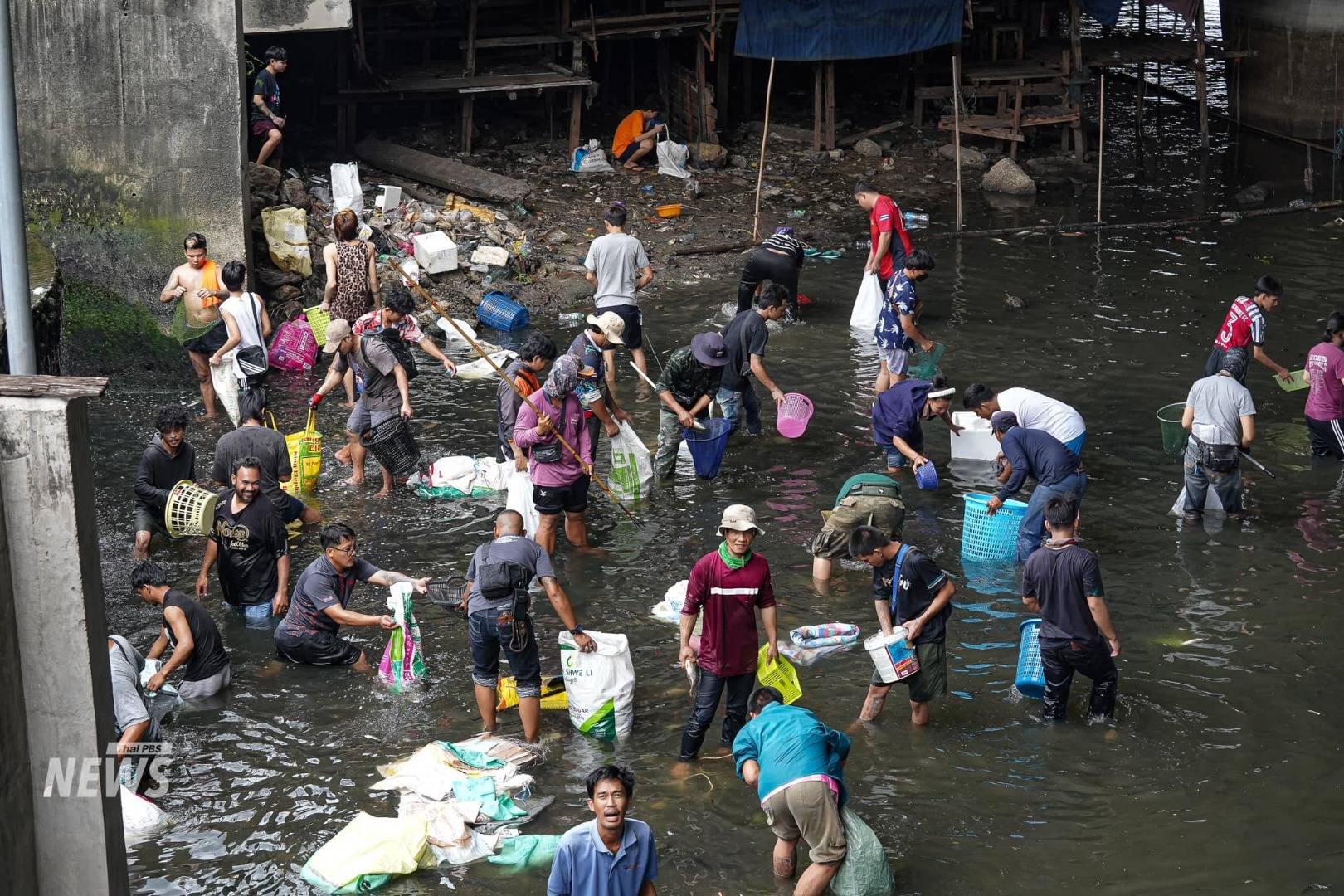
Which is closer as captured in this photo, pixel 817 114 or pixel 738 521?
pixel 738 521

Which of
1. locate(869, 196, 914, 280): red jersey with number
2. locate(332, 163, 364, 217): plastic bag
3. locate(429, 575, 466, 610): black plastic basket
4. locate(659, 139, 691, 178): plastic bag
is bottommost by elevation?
locate(429, 575, 466, 610): black plastic basket

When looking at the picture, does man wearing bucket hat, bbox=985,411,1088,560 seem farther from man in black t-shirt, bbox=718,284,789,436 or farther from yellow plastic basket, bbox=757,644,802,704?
yellow plastic basket, bbox=757,644,802,704

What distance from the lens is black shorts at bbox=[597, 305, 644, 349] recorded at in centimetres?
1320

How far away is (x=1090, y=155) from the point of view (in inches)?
864

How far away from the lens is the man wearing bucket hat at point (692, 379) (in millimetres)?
11086

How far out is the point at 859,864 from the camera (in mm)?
6535

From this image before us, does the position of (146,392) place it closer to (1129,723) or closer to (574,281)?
(574,281)

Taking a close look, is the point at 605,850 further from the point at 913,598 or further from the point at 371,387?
the point at 371,387

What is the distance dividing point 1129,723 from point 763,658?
2213mm

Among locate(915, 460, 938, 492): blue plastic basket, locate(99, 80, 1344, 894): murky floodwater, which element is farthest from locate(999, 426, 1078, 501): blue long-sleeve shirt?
locate(915, 460, 938, 492): blue plastic basket

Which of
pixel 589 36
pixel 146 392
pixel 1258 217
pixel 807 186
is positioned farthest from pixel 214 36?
pixel 1258 217

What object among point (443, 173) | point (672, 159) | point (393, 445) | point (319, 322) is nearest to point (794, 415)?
point (393, 445)

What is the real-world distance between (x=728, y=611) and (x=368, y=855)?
7.24 feet

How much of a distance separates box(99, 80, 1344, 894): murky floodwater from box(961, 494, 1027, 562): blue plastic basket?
20 cm
